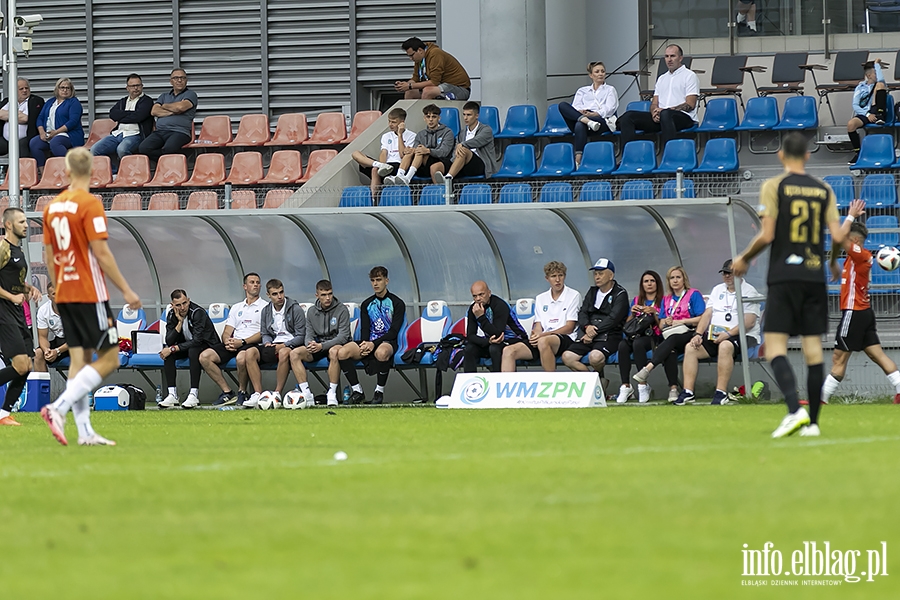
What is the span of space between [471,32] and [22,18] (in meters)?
8.70

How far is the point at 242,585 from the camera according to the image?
4020 mm

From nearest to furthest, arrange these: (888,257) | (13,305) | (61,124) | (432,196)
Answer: (13,305) < (888,257) < (432,196) < (61,124)

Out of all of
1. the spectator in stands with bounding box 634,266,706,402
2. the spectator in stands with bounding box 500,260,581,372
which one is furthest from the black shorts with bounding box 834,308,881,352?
the spectator in stands with bounding box 500,260,581,372

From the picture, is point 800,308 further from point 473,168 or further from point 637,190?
point 473,168

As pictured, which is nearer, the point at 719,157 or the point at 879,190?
the point at 879,190

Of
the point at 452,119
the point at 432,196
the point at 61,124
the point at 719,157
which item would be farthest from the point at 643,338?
the point at 61,124

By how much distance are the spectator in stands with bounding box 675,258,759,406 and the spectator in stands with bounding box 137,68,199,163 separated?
36.5 ft

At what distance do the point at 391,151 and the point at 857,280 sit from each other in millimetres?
9006

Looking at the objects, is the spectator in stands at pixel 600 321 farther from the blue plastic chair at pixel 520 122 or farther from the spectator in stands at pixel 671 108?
the blue plastic chair at pixel 520 122

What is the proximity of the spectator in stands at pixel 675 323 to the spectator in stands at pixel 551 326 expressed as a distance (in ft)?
3.61

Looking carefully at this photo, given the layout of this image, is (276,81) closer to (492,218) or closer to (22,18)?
(22,18)

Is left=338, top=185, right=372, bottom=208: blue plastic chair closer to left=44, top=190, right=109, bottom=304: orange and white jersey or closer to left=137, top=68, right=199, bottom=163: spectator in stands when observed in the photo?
left=137, top=68, right=199, bottom=163: spectator in stands

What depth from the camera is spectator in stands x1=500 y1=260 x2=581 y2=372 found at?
1602 centimetres

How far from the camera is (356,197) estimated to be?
734 inches
